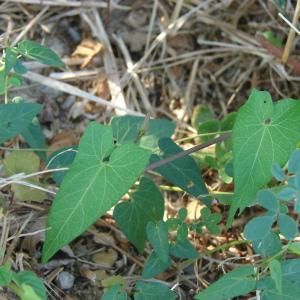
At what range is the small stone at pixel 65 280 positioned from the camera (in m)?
1.39

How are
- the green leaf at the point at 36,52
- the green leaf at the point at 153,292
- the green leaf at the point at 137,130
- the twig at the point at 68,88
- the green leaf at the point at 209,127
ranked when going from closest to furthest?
the green leaf at the point at 153,292
the green leaf at the point at 36,52
the green leaf at the point at 137,130
the green leaf at the point at 209,127
the twig at the point at 68,88

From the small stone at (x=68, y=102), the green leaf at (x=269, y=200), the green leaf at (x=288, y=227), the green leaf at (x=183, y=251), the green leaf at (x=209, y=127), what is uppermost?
the green leaf at (x=269, y=200)

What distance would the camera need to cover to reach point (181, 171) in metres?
1.39

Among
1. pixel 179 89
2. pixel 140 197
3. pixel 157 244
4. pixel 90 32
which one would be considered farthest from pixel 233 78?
pixel 157 244

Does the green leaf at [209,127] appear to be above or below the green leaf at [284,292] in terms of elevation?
above

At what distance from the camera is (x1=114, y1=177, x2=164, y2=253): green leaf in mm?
1342

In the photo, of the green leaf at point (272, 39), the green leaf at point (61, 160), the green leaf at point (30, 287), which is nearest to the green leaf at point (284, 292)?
the green leaf at point (30, 287)

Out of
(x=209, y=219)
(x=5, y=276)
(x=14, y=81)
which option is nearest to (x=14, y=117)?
(x=14, y=81)

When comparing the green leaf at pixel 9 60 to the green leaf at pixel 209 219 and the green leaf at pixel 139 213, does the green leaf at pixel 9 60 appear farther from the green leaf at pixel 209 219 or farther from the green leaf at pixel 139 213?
the green leaf at pixel 209 219

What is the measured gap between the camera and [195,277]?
57.4 inches

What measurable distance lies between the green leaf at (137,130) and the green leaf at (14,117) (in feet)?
0.66

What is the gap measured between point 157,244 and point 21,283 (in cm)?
30

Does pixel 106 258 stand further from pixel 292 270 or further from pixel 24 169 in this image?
pixel 292 270

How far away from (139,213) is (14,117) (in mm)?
340
